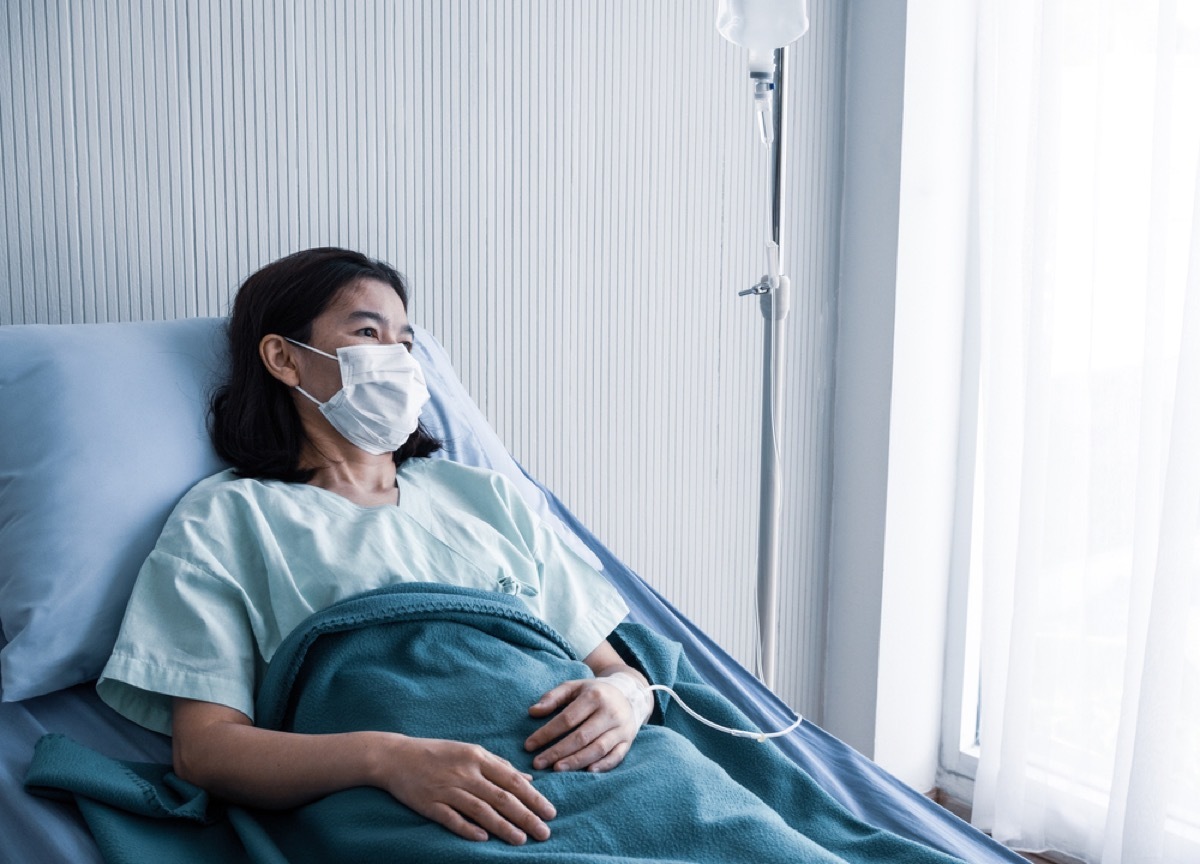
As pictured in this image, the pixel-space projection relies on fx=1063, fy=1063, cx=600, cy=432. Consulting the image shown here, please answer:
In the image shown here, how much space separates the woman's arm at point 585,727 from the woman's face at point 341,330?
1.82 feet

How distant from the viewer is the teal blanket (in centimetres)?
97

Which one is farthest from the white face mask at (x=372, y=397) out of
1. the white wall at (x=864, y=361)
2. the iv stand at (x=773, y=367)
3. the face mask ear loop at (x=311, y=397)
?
the white wall at (x=864, y=361)

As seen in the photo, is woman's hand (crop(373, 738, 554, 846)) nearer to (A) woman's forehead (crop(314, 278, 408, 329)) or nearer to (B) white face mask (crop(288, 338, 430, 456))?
(B) white face mask (crop(288, 338, 430, 456))

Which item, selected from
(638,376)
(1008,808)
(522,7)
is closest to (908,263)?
(638,376)

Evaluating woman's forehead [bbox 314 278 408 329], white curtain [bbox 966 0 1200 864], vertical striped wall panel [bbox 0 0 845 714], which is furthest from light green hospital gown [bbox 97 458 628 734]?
white curtain [bbox 966 0 1200 864]

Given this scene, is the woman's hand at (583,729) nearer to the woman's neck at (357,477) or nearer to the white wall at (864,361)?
the woman's neck at (357,477)

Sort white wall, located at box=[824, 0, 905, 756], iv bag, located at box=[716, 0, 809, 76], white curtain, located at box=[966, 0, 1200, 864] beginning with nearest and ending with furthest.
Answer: iv bag, located at box=[716, 0, 809, 76], white curtain, located at box=[966, 0, 1200, 864], white wall, located at box=[824, 0, 905, 756]

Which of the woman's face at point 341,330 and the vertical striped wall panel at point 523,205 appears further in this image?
the vertical striped wall panel at point 523,205

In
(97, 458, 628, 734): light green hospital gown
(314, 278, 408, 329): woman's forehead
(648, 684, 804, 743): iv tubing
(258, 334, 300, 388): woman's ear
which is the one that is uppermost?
(314, 278, 408, 329): woman's forehead

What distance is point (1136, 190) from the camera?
194 centimetres

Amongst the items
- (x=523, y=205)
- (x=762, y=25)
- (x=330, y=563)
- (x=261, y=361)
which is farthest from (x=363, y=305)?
(x=762, y=25)

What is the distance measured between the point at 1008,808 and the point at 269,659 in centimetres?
165

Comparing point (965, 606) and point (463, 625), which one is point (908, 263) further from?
point (463, 625)

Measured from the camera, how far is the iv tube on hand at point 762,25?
1.51 meters
